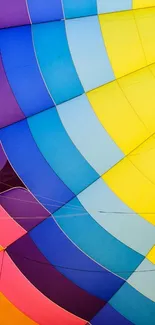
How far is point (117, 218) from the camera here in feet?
11.5

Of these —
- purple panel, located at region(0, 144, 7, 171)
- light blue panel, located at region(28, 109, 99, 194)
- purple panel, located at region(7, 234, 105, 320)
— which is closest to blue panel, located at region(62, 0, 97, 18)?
light blue panel, located at region(28, 109, 99, 194)

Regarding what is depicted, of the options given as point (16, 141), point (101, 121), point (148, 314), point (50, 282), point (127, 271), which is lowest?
point (148, 314)

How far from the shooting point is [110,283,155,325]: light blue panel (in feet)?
12.0

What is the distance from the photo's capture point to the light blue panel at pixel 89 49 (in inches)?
132

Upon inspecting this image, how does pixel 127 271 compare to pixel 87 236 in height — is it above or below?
below

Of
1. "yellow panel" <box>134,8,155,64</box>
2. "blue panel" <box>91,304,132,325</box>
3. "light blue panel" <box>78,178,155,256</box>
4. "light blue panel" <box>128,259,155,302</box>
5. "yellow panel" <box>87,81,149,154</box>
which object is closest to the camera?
"yellow panel" <box>134,8,155,64</box>

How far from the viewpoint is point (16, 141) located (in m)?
3.52

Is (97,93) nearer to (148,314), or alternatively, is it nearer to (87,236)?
(87,236)

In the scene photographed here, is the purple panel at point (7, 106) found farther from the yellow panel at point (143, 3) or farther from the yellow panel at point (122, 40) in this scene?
the yellow panel at point (143, 3)

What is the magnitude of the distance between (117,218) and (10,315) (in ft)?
3.93

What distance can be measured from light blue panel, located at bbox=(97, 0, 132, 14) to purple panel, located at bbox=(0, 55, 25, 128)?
79 cm

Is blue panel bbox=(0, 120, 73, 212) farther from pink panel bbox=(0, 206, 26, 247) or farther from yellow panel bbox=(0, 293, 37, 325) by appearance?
yellow panel bbox=(0, 293, 37, 325)

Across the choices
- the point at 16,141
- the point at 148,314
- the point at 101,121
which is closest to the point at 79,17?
the point at 101,121

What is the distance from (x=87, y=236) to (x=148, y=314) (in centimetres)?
77
